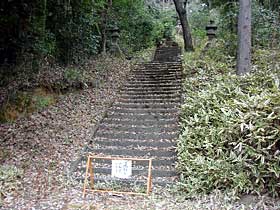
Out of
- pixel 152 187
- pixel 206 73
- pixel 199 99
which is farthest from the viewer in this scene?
pixel 206 73

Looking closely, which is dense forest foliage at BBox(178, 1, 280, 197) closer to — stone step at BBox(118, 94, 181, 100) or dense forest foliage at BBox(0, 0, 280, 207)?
dense forest foliage at BBox(0, 0, 280, 207)

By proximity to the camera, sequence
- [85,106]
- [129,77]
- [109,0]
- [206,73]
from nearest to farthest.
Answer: [85,106], [206,73], [129,77], [109,0]

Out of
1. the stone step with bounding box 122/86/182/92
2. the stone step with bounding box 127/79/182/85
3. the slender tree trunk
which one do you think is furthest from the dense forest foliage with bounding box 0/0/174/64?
the stone step with bounding box 122/86/182/92

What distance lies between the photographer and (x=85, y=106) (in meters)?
8.92

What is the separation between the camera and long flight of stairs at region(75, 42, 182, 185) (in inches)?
257

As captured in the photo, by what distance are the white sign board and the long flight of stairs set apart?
860 mm

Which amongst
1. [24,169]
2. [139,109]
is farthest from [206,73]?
[24,169]

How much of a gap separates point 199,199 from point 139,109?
4018 mm

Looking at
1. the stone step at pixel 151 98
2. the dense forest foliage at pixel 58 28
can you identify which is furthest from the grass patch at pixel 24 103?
the stone step at pixel 151 98

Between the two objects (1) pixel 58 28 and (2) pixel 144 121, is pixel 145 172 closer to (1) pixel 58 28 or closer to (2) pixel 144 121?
(2) pixel 144 121

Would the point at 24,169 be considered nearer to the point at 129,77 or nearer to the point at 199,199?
the point at 199,199

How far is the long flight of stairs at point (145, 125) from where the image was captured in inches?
257

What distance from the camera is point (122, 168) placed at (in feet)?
17.0

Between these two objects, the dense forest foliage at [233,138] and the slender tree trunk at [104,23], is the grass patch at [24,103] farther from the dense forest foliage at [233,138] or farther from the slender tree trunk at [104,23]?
the slender tree trunk at [104,23]
